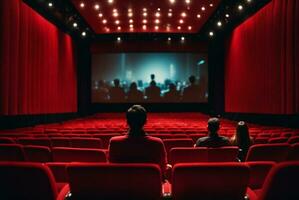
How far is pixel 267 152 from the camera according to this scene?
359cm

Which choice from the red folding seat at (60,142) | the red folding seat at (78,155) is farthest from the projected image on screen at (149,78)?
the red folding seat at (78,155)

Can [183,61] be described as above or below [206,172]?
above

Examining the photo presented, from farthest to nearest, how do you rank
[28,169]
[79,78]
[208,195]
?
[79,78]
[208,195]
[28,169]

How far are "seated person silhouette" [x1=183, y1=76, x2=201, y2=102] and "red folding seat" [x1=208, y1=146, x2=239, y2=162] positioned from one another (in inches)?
734

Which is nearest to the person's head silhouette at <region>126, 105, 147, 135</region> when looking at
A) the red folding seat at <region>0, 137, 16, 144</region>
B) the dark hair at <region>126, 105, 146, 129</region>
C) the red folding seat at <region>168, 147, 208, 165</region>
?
the dark hair at <region>126, 105, 146, 129</region>

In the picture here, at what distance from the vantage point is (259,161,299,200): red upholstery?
164 centimetres

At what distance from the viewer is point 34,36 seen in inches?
535

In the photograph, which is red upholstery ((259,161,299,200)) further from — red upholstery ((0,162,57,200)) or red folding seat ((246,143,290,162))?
red folding seat ((246,143,290,162))

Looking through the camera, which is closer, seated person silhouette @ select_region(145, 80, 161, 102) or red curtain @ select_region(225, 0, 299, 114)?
red curtain @ select_region(225, 0, 299, 114)

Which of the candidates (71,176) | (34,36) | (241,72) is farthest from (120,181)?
(241,72)

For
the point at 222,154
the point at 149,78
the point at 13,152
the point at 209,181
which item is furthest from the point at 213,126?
the point at 149,78

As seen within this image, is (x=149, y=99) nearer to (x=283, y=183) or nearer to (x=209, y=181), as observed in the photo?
(x=209, y=181)

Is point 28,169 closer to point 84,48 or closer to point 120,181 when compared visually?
point 120,181

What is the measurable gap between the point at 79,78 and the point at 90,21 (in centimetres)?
483
